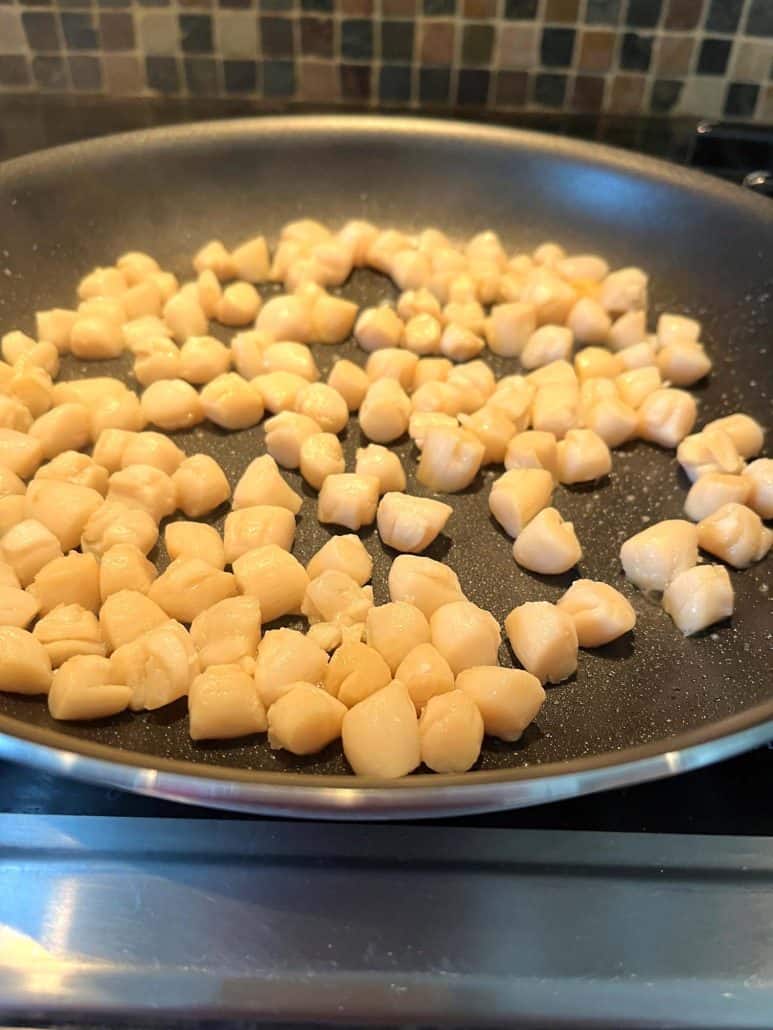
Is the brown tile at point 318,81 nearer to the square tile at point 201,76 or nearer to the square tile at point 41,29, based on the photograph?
the square tile at point 201,76

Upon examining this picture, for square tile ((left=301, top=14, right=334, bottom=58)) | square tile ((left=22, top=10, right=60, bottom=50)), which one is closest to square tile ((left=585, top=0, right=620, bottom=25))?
square tile ((left=301, top=14, right=334, bottom=58))

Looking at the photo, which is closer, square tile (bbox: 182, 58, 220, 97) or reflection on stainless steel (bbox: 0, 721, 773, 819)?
reflection on stainless steel (bbox: 0, 721, 773, 819)

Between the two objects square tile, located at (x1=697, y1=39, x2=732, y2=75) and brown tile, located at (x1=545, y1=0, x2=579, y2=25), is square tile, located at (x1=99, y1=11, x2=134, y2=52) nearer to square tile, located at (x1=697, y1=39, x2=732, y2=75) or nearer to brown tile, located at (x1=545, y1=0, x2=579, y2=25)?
brown tile, located at (x1=545, y1=0, x2=579, y2=25)

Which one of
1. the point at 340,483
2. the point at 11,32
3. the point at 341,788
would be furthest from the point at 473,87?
the point at 341,788

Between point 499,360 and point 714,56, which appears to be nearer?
point 499,360

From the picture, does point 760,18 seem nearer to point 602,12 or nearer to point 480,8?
point 602,12

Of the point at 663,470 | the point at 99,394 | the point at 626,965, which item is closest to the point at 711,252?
the point at 663,470
